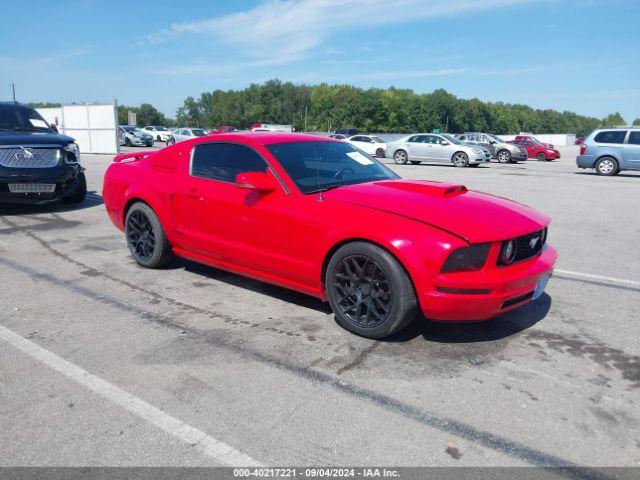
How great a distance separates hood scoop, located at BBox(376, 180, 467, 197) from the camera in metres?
4.21

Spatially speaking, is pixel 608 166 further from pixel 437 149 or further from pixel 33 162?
pixel 33 162

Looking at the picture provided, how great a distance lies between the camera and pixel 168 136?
48.1 meters

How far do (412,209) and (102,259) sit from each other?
3969mm

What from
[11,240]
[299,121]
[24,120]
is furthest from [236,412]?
[299,121]

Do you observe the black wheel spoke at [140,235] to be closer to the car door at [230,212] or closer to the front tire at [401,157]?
the car door at [230,212]

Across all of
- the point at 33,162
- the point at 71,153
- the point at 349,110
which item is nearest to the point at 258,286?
the point at 33,162

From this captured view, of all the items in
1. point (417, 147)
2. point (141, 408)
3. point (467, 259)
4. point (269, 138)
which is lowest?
point (141, 408)

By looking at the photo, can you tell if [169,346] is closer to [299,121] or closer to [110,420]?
[110,420]

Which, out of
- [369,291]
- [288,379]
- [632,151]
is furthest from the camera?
[632,151]

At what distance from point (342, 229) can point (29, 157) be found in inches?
271

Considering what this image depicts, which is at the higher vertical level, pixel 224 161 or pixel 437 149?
pixel 224 161

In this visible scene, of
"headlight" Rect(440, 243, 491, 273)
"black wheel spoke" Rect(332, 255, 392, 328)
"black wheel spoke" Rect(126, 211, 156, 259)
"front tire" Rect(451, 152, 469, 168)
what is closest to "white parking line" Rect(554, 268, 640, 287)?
"headlight" Rect(440, 243, 491, 273)

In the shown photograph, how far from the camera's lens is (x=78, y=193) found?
997 centimetres

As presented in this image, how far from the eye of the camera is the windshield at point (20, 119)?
9641 millimetres
